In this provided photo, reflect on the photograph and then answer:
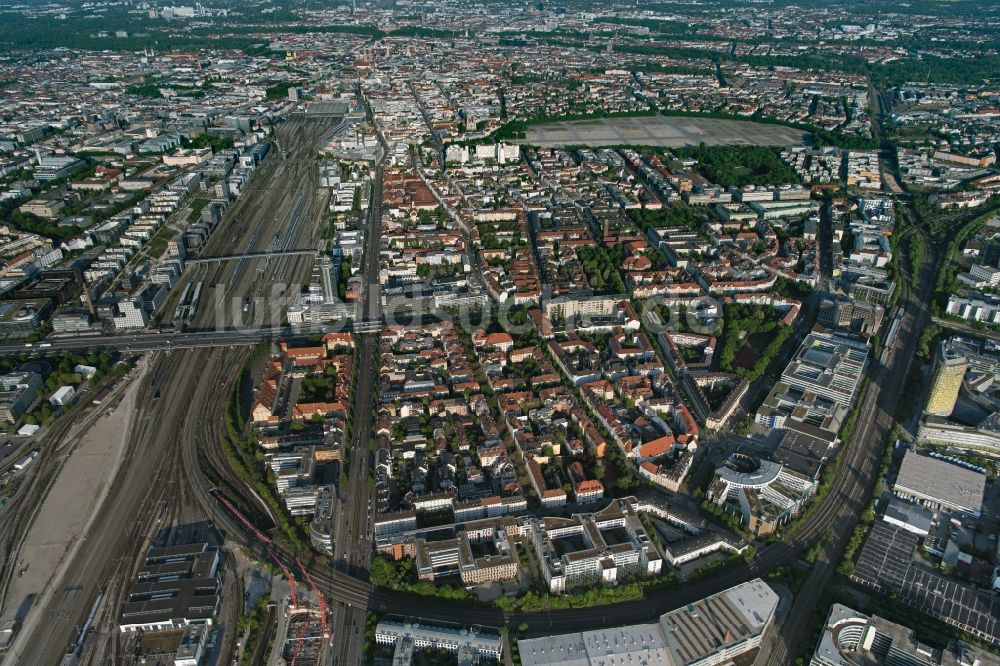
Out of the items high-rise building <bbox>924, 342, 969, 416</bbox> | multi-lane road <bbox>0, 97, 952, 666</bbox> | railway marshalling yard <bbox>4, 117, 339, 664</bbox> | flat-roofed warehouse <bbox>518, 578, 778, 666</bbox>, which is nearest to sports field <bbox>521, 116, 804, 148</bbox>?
railway marshalling yard <bbox>4, 117, 339, 664</bbox>

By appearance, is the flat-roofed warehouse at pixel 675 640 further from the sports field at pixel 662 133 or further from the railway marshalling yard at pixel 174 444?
the sports field at pixel 662 133

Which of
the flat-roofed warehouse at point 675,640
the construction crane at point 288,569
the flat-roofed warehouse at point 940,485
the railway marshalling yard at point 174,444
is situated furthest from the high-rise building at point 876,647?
the railway marshalling yard at point 174,444

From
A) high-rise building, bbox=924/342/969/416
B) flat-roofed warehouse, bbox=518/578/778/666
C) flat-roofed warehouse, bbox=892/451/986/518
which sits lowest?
flat-roofed warehouse, bbox=518/578/778/666

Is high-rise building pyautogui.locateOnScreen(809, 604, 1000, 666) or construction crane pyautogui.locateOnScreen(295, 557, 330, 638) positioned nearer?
high-rise building pyautogui.locateOnScreen(809, 604, 1000, 666)

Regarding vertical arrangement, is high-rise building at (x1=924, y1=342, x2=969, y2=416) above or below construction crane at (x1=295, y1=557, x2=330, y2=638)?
above

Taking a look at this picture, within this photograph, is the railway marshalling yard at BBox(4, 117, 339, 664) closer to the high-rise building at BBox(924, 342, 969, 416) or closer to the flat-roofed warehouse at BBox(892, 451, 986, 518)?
the flat-roofed warehouse at BBox(892, 451, 986, 518)

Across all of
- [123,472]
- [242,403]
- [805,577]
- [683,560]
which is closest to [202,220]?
[242,403]

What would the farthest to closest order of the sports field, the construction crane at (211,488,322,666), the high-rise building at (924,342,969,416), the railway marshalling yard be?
the sports field → the high-rise building at (924,342,969,416) → the railway marshalling yard → the construction crane at (211,488,322,666)

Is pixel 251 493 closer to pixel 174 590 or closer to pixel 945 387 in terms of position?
pixel 174 590
